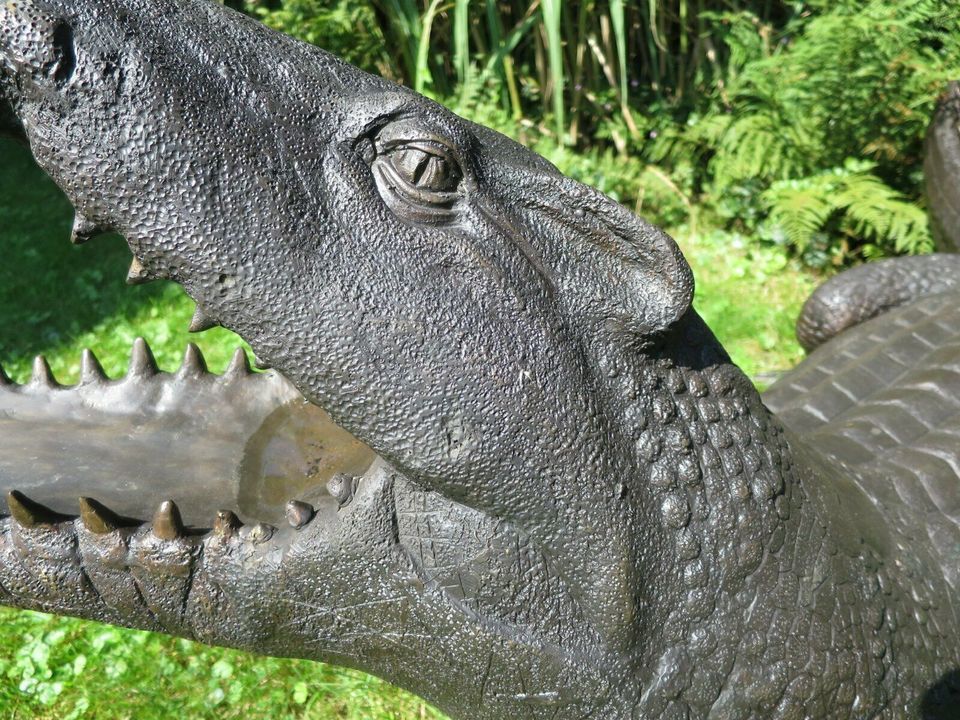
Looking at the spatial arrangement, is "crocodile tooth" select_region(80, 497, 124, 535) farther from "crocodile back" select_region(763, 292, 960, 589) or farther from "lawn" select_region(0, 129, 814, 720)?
"crocodile back" select_region(763, 292, 960, 589)

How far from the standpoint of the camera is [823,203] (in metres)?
4.72

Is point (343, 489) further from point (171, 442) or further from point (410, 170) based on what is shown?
point (171, 442)

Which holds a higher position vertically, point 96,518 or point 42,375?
point 96,518

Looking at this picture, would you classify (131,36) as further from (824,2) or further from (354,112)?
(824,2)

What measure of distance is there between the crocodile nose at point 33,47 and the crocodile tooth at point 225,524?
67 cm

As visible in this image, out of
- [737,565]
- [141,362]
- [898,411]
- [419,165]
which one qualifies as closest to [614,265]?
[419,165]

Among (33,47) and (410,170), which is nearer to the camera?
(33,47)

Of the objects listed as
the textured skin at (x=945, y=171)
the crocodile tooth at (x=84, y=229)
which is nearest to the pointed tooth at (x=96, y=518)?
the crocodile tooth at (x=84, y=229)

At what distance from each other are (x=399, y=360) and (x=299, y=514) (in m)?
0.35

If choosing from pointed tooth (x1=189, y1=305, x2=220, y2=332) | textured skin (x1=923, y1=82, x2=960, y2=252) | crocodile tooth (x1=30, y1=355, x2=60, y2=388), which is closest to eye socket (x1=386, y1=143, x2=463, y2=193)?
pointed tooth (x1=189, y1=305, x2=220, y2=332)

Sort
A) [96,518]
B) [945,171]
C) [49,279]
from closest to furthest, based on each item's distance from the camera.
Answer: [96,518]
[945,171]
[49,279]

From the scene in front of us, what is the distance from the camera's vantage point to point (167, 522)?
1358mm

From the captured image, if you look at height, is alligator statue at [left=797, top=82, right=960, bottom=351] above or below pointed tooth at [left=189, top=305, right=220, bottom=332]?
below

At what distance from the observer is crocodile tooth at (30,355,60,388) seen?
1844 millimetres
